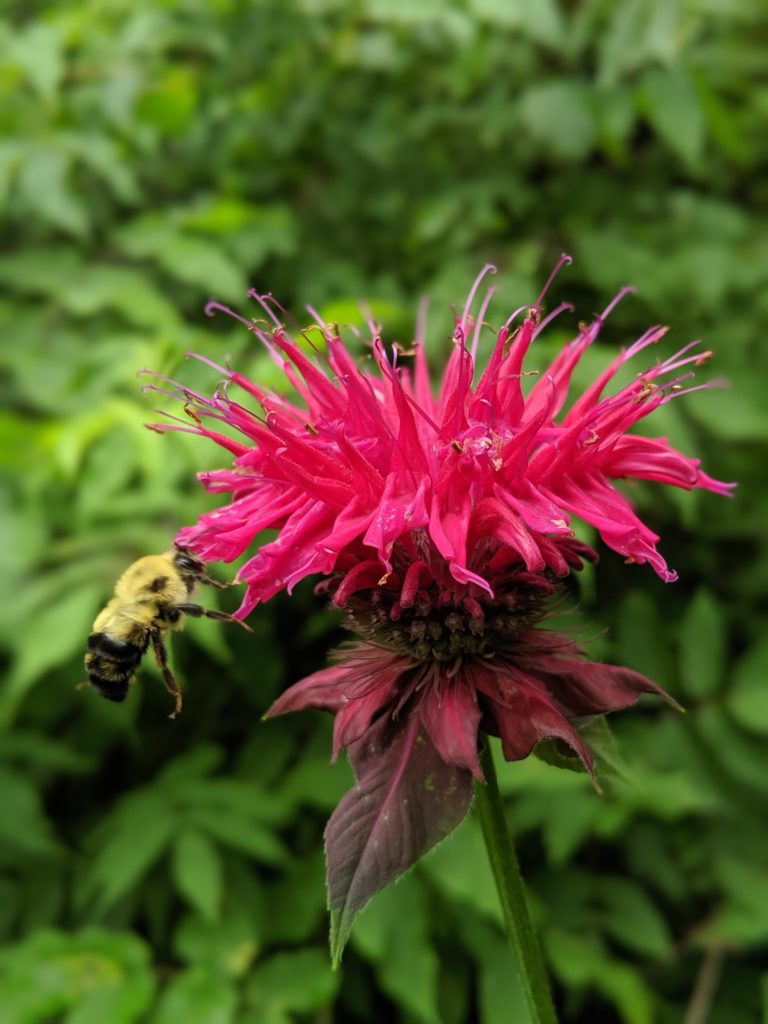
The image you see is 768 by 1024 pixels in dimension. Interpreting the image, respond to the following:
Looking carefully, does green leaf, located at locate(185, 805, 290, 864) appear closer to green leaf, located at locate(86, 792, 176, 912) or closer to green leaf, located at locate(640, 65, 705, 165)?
green leaf, located at locate(86, 792, 176, 912)

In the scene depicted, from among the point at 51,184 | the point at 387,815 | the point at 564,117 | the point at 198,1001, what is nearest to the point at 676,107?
the point at 564,117

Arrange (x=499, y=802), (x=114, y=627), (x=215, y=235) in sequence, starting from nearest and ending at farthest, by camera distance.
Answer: (x=499, y=802) → (x=114, y=627) → (x=215, y=235)

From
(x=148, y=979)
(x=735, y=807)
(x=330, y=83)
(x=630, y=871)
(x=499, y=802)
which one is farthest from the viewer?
(x=330, y=83)

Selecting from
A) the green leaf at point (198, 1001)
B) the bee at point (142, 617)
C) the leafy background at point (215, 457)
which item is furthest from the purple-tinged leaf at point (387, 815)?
the green leaf at point (198, 1001)

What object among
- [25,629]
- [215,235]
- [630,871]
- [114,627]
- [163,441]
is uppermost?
[215,235]

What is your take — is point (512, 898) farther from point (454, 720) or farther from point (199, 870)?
point (199, 870)

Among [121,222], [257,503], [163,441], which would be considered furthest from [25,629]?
[121,222]

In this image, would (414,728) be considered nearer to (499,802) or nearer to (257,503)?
(499,802)
